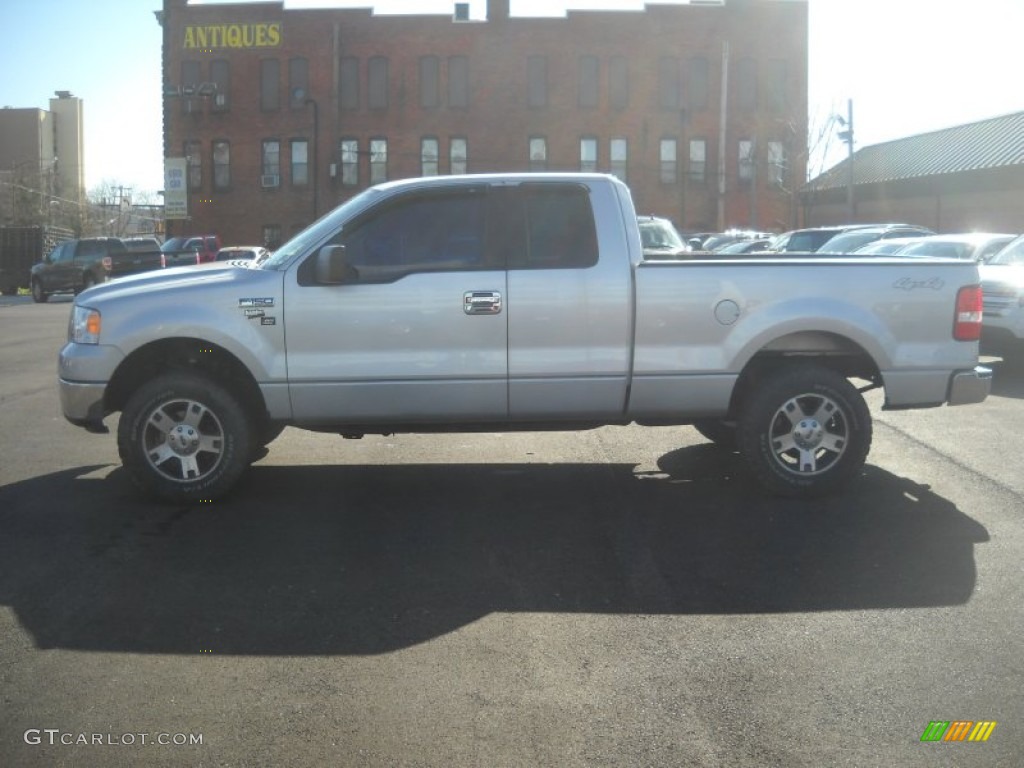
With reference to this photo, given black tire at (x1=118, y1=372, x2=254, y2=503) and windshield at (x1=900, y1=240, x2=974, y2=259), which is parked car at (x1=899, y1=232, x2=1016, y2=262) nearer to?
windshield at (x1=900, y1=240, x2=974, y2=259)

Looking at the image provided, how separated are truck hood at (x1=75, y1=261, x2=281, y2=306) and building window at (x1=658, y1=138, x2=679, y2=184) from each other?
5018cm

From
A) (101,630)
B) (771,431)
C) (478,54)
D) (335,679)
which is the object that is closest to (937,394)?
(771,431)

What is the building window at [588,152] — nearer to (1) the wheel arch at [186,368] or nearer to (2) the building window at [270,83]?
(2) the building window at [270,83]

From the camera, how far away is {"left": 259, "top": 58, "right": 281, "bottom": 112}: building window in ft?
185

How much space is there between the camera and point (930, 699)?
Result: 13.4 ft

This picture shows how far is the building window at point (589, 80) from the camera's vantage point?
55.5 metres

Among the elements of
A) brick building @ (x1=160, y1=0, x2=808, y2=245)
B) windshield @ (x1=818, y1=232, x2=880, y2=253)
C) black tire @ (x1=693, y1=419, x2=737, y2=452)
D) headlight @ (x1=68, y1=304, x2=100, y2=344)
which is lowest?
black tire @ (x1=693, y1=419, x2=737, y2=452)

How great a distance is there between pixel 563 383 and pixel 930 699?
3.32 m

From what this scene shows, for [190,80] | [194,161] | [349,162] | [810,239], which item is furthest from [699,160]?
[810,239]

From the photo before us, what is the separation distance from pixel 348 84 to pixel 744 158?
66.3ft

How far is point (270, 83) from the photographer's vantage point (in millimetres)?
56500

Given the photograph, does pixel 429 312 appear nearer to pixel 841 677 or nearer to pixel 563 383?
pixel 563 383

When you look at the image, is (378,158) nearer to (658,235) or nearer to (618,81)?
(618,81)

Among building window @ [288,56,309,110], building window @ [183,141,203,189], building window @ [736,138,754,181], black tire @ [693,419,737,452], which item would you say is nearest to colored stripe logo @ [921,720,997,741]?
black tire @ [693,419,737,452]
